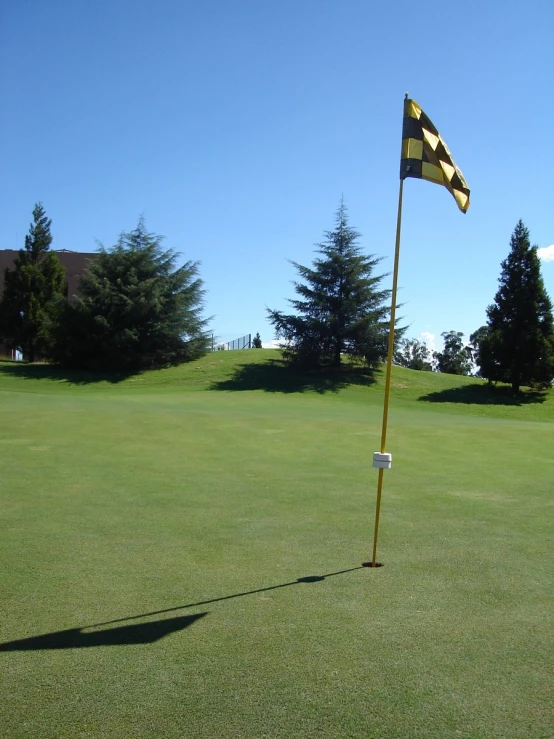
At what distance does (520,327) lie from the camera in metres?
35.6

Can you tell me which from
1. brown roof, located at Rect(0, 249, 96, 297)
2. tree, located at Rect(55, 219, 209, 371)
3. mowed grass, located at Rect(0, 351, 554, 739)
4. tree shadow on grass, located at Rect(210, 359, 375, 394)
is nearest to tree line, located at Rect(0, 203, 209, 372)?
tree, located at Rect(55, 219, 209, 371)

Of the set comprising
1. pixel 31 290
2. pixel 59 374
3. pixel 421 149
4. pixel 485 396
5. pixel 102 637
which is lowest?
pixel 102 637

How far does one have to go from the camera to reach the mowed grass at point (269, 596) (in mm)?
3445

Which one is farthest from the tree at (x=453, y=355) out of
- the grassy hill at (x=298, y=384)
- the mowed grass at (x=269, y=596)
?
the mowed grass at (x=269, y=596)

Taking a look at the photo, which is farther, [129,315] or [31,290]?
[31,290]

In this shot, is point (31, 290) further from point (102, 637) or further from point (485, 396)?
point (102, 637)

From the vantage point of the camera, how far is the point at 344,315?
132ft

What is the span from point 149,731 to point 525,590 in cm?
338

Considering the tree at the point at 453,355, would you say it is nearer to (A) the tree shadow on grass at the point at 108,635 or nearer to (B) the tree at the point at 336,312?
(B) the tree at the point at 336,312

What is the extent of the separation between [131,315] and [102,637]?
37.6m

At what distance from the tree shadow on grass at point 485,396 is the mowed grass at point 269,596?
2211cm

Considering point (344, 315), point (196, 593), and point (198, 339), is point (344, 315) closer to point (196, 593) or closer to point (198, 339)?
point (198, 339)

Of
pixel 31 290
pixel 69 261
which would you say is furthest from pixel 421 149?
pixel 69 261

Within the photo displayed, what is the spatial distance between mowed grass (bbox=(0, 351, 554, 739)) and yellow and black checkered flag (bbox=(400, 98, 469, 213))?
3.72 meters
